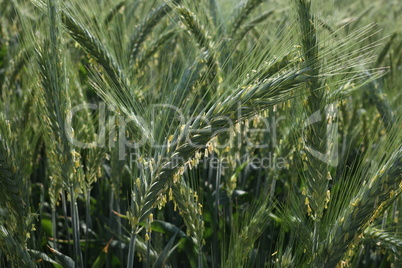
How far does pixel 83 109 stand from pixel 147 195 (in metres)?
0.79

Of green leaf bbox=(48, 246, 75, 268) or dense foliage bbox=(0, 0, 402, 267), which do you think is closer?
dense foliage bbox=(0, 0, 402, 267)

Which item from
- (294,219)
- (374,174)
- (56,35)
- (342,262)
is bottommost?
(342,262)

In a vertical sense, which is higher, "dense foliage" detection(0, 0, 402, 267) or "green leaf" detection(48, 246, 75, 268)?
"dense foliage" detection(0, 0, 402, 267)

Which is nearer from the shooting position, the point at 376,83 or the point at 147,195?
the point at 147,195

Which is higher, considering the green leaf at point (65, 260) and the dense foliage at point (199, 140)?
the dense foliage at point (199, 140)

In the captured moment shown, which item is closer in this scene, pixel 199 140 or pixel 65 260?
pixel 199 140

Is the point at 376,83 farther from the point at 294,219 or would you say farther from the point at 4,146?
the point at 4,146

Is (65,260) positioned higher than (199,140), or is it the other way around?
(199,140)

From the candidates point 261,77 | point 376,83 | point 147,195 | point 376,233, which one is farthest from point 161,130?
point 376,83

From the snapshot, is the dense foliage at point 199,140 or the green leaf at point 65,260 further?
the green leaf at point 65,260

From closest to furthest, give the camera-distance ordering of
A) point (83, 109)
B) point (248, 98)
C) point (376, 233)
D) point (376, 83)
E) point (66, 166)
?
point (248, 98) < point (66, 166) < point (376, 233) < point (83, 109) < point (376, 83)

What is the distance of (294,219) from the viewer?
172 centimetres

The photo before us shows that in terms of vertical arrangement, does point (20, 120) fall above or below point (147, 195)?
above

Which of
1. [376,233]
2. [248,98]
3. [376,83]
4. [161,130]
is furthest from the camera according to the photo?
[376,83]
